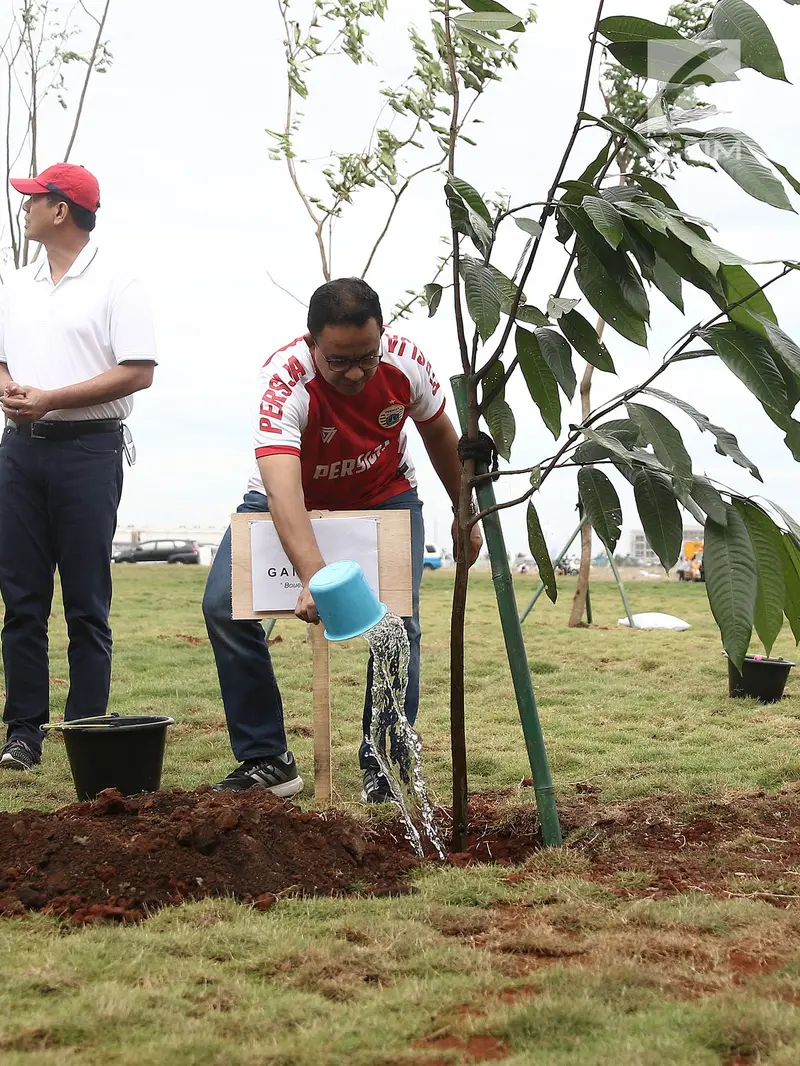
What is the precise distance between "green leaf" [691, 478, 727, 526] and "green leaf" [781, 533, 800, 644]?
17 centimetres

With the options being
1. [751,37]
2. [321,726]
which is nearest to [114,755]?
[321,726]

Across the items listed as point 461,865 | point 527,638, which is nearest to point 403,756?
point 461,865

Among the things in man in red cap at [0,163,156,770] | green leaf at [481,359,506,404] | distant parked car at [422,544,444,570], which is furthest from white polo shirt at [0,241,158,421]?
distant parked car at [422,544,444,570]

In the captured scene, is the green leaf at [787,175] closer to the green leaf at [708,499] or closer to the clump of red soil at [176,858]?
the green leaf at [708,499]

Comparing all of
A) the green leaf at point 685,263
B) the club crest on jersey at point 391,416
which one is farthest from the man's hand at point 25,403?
the green leaf at point 685,263

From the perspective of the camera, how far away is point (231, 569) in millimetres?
3486

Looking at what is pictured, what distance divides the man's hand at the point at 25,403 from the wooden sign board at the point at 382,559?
99 centimetres

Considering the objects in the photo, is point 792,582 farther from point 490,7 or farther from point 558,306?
point 490,7

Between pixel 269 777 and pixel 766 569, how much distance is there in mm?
1854

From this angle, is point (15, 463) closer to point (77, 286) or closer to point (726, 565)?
point (77, 286)

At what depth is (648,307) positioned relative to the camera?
98.4 inches

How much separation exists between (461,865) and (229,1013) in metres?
1.13

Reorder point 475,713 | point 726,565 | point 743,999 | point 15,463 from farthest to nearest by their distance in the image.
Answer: point 475,713 → point 15,463 → point 726,565 → point 743,999

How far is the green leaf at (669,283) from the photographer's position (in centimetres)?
252
